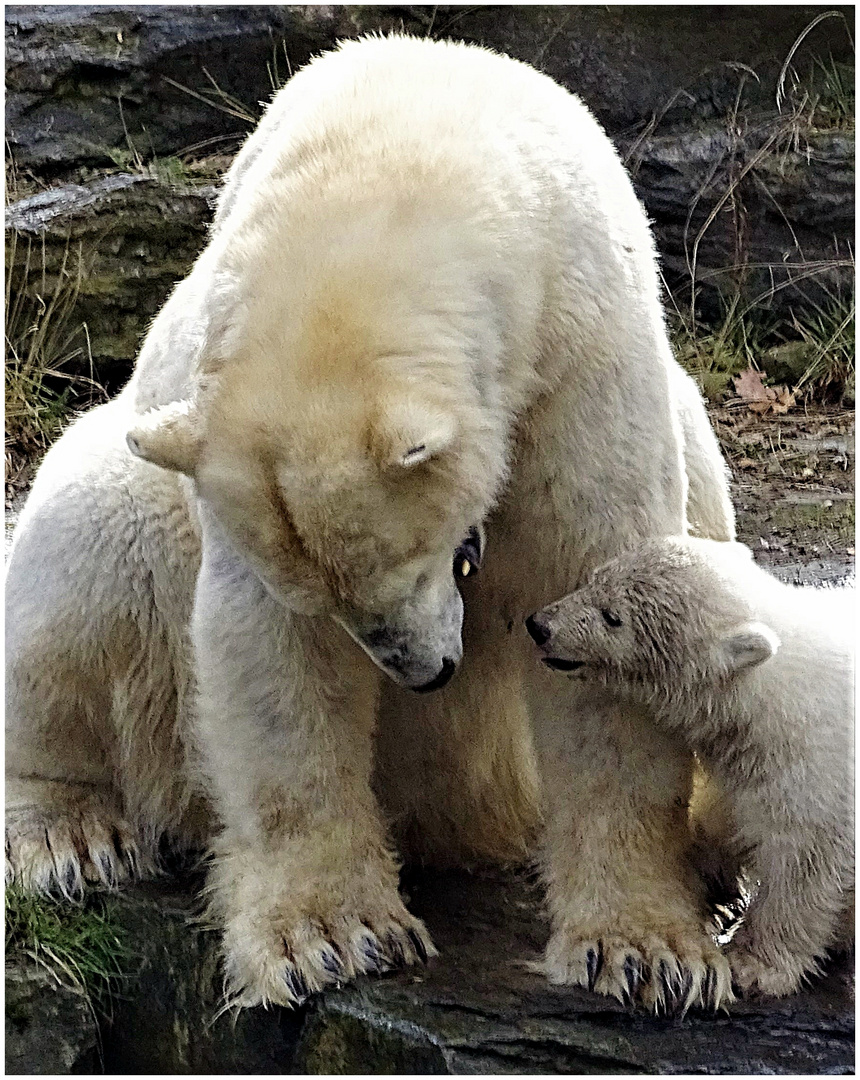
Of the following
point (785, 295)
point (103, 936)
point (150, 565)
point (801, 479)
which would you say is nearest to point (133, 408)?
point (150, 565)

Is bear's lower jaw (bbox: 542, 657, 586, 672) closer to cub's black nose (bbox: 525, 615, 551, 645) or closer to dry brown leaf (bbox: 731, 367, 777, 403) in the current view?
cub's black nose (bbox: 525, 615, 551, 645)

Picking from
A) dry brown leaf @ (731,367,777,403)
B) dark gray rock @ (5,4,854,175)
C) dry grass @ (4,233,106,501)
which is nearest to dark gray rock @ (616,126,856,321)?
dark gray rock @ (5,4,854,175)

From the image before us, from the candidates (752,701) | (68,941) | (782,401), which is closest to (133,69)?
(782,401)

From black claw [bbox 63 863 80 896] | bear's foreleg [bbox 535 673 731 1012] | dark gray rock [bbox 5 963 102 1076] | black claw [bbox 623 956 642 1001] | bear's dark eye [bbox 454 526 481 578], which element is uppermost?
bear's dark eye [bbox 454 526 481 578]

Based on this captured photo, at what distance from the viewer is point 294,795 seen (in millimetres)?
3551

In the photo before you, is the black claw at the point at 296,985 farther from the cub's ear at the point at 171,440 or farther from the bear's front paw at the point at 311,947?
the cub's ear at the point at 171,440

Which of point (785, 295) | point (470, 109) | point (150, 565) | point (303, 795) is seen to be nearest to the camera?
point (470, 109)

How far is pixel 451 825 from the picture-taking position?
405cm

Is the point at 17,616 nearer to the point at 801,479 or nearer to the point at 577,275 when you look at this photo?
the point at 577,275

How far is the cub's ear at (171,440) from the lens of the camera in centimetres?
281

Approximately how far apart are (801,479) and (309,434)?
552cm

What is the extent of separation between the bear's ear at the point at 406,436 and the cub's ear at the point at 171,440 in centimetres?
43

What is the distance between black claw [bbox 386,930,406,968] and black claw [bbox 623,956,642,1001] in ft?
1.82

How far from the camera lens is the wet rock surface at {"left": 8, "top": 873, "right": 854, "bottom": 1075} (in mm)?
3232
